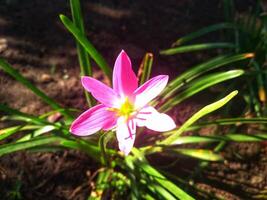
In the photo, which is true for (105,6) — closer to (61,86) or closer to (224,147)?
(61,86)

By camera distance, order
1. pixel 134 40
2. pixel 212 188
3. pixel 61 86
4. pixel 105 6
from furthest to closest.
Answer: pixel 105 6, pixel 134 40, pixel 61 86, pixel 212 188

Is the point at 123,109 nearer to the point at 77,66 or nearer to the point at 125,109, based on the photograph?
the point at 125,109

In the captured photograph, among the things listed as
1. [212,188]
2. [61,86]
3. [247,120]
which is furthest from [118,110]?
[61,86]

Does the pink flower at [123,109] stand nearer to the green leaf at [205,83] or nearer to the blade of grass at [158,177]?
the blade of grass at [158,177]

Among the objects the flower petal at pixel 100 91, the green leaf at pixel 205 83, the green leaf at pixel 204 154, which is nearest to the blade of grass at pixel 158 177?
the green leaf at pixel 204 154

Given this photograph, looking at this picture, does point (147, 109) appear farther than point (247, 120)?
No

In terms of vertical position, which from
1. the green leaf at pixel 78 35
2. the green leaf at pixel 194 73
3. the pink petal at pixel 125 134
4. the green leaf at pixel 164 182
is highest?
the green leaf at pixel 78 35
